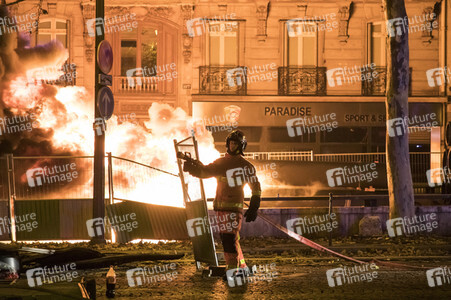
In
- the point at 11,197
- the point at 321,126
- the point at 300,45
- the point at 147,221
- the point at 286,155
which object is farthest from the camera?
the point at 300,45

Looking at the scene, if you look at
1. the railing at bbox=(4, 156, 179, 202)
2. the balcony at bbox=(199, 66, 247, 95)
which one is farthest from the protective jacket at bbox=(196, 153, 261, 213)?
the balcony at bbox=(199, 66, 247, 95)

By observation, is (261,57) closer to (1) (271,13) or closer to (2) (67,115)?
(1) (271,13)

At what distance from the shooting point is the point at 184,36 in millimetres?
27234

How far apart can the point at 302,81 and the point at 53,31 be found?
10.1 meters

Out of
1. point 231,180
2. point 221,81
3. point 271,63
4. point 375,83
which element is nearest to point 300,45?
point 271,63

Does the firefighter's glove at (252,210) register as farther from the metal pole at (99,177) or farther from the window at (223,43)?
the window at (223,43)

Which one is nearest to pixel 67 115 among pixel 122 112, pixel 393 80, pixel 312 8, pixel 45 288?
pixel 122 112

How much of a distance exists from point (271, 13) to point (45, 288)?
24115 mm

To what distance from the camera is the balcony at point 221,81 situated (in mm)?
27328

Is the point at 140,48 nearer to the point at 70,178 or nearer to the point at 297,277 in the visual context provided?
the point at 70,178

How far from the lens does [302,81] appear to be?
2767cm

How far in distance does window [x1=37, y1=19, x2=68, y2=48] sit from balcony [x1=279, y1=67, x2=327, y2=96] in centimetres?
876

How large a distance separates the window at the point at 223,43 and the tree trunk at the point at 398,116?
14569 millimetres

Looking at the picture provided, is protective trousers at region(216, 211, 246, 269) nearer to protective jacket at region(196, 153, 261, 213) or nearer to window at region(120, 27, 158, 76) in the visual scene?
protective jacket at region(196, 153, 261, 213)
